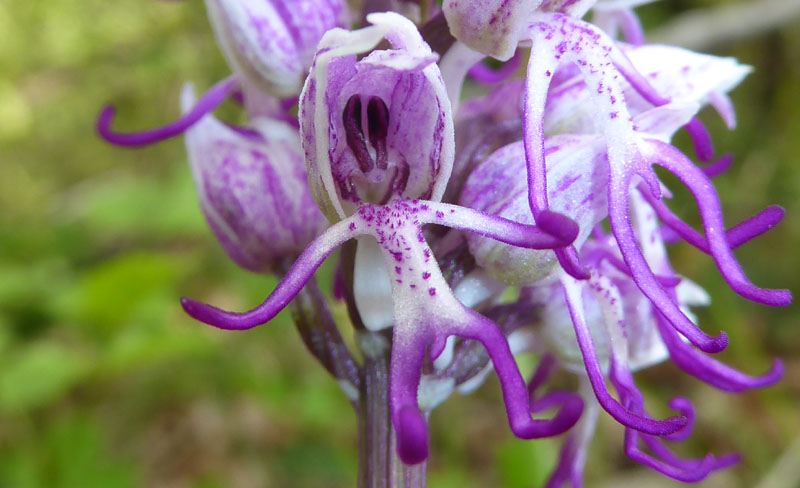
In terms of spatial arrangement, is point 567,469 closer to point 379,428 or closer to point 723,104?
point 379,428

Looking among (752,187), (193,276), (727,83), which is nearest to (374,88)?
(727,83)

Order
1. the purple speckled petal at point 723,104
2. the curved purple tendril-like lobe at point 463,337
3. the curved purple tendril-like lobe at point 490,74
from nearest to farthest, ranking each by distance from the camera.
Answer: the curved purple tendril-like lobe at point 463,337, the purple speckled petal at point 723,104, the curved purple tendril-like lobe at point 490,74

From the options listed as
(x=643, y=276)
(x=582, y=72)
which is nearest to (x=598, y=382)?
(x=643, y=276)

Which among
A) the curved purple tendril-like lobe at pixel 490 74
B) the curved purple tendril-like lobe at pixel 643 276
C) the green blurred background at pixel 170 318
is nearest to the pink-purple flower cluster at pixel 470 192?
the curved purple tendril-like lobe at pixel 643 276

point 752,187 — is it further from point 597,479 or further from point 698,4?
point 597,479

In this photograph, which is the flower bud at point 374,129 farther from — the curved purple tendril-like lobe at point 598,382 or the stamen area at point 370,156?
the curved purple tendril-like lobe at point 598,382
